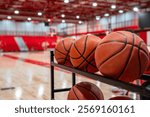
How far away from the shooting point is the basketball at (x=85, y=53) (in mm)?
1727

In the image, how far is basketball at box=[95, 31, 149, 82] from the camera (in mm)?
1285

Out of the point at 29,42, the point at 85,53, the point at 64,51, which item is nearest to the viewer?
the point at 85,53

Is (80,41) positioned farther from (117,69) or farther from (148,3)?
(148,3)

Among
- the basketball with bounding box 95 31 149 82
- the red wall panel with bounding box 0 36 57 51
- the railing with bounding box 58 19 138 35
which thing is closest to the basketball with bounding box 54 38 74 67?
the basketball with bounding box 95 31 149 82

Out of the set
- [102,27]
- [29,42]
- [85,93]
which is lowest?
[29,42]

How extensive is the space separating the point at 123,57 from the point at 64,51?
1.08 metres

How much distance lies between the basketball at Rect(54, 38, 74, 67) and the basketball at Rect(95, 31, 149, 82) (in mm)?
890

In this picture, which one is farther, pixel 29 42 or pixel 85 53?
pixel 29 42

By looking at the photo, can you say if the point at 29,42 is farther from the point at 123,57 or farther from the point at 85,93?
the point at 123,57

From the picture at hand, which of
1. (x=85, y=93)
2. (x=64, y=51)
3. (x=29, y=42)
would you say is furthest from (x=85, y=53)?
(x=29, y=42)

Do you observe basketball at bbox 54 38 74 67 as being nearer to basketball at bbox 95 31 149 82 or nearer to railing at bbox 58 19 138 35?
basketball at bbox 95 31 149 82

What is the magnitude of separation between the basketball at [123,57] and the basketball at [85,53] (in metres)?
0.32

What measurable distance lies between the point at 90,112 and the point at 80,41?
2.23 ft

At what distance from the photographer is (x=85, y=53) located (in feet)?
5.68
